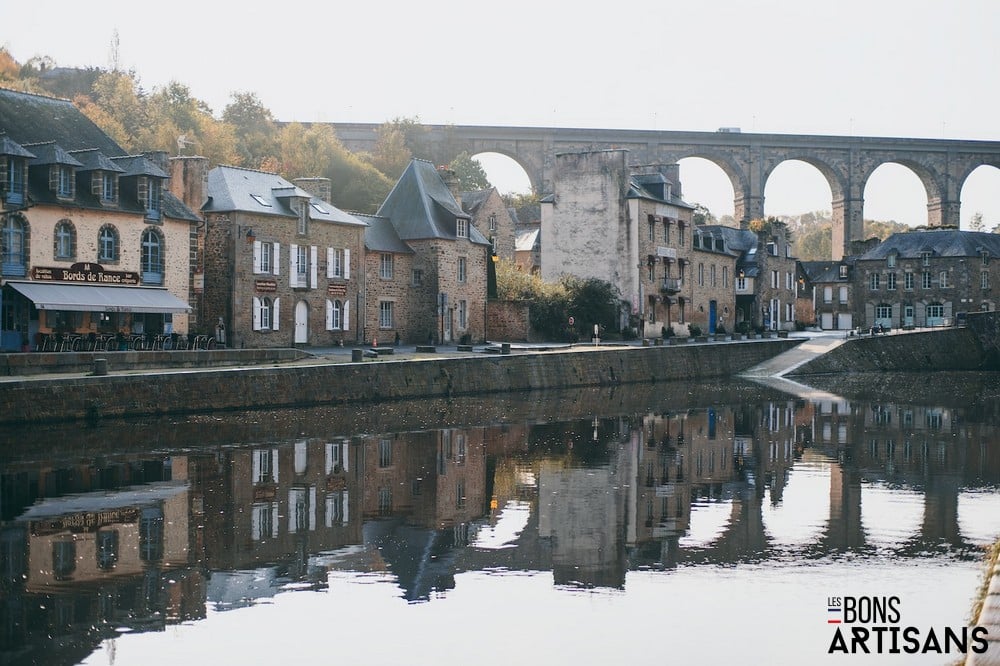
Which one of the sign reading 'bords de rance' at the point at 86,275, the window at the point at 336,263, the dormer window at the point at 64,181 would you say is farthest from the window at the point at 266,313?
the dormer window at the point at 64,181

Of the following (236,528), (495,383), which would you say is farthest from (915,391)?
(236,528)

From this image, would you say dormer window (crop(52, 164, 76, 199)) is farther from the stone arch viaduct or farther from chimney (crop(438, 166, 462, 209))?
the stone arch viaduct

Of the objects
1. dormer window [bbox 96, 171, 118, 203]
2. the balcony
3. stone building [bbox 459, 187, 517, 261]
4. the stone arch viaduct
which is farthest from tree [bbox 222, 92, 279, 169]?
dormer window [bbox 96, 171, 118, 203]

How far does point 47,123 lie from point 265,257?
295 inches

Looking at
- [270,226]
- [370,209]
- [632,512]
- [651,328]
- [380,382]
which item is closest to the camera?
[632,512]

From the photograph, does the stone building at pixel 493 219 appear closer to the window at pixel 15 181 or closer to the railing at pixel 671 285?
the railing at pixel 671 285

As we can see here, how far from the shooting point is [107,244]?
32.2 meters

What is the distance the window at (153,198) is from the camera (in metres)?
33.2

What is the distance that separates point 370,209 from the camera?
62.8m

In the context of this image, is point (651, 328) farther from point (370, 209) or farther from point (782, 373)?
point (370, 209)

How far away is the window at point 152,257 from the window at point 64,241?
2.41m

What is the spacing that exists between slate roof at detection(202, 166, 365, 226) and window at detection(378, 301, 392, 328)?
3.97 metres

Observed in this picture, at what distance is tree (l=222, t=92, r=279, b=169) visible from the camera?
68938 mm

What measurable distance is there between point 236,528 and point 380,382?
50.2 ft
